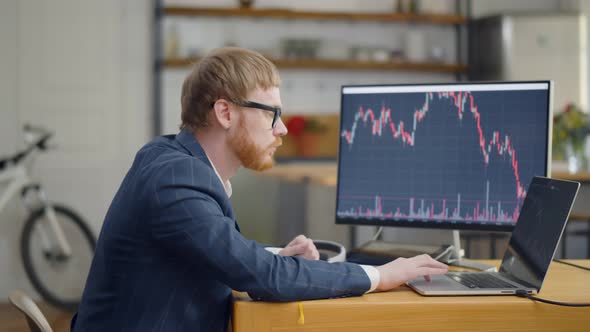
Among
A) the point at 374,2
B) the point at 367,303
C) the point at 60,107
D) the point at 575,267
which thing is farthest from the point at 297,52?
the point at 367,303

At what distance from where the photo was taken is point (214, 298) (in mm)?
→ 1265

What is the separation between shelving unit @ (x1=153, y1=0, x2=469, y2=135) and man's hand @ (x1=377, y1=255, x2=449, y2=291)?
394 cm

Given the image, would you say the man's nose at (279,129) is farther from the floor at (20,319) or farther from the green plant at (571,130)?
the green plant at (571,130)

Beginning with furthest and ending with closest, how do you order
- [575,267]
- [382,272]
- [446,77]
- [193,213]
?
[446,77] → [575,267] → [382,272] → [193,213]

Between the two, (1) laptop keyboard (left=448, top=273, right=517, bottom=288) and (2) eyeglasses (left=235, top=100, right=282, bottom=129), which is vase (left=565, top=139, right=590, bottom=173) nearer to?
(1) laptop keyboard (left=448, top=273, right=517, bottom=288)

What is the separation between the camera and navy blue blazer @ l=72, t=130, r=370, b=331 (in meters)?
1.18

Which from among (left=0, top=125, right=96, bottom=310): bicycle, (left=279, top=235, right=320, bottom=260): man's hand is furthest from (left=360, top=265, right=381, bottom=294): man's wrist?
(left=0, top=125, right=96, bottom=310): bicycle

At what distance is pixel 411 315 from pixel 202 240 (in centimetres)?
37

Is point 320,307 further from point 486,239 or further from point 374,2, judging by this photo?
point 374,2

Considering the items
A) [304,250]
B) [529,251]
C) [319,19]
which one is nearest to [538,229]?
[529,251]

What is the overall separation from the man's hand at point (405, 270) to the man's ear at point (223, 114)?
0.38 m

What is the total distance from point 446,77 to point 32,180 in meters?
3.19

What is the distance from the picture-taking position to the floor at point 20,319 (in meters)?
3.84

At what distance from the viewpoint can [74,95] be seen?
16.2 feet
